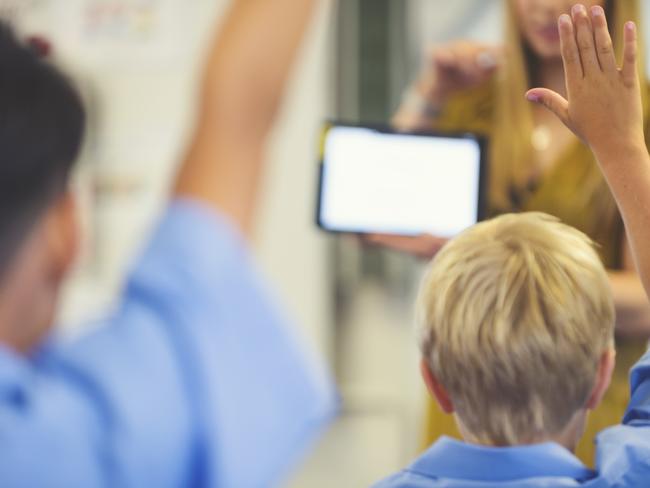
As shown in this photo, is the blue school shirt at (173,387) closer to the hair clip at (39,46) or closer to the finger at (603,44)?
the hair clip at (39,46)

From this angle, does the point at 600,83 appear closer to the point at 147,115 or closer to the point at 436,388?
the point at 436,388

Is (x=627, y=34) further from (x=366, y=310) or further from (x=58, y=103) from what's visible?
(x=366, y=310)

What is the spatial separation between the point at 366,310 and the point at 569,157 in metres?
1.65

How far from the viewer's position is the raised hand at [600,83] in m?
0.41

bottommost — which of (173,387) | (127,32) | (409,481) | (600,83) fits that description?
(409,481)

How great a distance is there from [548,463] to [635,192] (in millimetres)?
149

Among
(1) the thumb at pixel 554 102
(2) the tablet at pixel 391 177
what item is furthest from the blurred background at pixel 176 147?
(1) the thumb at pixel 554 102

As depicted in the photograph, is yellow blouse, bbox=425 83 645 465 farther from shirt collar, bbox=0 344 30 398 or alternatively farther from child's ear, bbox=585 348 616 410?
shirt collar, bbox=0 344 30 398

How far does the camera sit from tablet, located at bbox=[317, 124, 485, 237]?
784 mm

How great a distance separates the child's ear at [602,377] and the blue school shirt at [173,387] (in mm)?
216

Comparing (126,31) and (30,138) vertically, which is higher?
(126,31)

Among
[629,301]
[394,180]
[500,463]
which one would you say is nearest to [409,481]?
[500,463]

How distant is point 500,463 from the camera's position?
48cm

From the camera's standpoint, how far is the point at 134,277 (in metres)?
0.32
